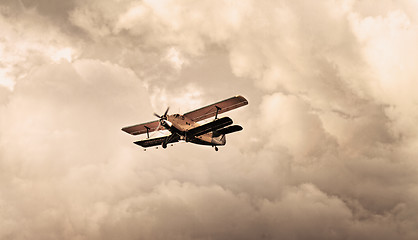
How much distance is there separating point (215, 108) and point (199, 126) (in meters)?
4.84

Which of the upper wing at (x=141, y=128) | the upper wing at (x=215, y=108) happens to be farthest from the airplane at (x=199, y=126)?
the upper wing at (x=141, y=128)

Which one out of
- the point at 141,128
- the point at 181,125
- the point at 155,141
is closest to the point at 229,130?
the point at 181,125

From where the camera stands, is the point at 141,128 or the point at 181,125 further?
the point at 141,128

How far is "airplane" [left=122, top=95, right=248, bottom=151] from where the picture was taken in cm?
5188

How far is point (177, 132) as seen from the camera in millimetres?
54344

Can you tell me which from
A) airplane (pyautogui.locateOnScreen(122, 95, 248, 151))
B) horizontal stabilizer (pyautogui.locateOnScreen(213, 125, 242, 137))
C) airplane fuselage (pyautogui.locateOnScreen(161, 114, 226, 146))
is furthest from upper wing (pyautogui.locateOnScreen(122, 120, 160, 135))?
horizontal stabilizer (pyautogui.locateOnScreen(213, 125, 242, 137))

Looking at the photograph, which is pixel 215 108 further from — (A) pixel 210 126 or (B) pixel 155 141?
(B) pixel 155 141

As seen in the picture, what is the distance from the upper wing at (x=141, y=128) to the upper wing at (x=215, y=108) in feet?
23.2

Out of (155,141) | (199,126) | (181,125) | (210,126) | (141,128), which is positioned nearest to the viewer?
(210,126)

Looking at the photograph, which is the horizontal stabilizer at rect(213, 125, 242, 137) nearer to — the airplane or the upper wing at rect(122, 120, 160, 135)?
the airplane

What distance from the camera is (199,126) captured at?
52.2m

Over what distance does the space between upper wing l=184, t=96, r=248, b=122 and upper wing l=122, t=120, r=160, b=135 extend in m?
7.08

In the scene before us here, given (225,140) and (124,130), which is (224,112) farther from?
(124,130)

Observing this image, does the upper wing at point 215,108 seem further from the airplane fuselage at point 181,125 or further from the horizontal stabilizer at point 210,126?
the horizontal stabilizer at point 210,126
